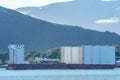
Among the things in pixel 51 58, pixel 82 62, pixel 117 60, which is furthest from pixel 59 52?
pixel 82 62

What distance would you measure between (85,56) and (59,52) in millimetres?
28181

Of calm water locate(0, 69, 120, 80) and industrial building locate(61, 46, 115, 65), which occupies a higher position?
industrial building locate(61, 46, 115, 65)

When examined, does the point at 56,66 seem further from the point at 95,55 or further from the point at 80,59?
the point at 95,55

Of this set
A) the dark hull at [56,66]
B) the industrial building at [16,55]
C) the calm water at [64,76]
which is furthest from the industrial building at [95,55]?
the calm water at [64,76]

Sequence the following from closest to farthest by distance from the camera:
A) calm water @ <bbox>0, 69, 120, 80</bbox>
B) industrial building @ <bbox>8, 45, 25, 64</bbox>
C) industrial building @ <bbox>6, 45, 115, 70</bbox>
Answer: calm water @ <bbox>0, 69, 120, 80</bbox>
industrial building @ <bbox>6, 45, 115, 70</bbox>
industrial building @ <bbox>8, 45, 25, 64</bbox>

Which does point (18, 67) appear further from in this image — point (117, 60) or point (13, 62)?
point (117, 60)

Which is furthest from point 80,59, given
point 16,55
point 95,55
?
point 16,55

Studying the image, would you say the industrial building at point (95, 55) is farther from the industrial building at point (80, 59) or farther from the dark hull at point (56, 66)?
the dark hull at point (56, 66)

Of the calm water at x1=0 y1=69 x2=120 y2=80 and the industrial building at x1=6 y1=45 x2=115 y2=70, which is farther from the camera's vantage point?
the industrial building at x1=6 y1=45 x2=115 y2=70

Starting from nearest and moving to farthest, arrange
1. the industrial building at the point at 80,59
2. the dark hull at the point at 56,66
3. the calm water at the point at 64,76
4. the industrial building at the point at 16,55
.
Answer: the calm water at the point at 64,76 → the dark hull at the point at 56,66 → the industrial building at the point at 80,59 → the industrial building at the point at 16,55

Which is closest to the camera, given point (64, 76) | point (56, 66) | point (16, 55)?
point (64, 76)

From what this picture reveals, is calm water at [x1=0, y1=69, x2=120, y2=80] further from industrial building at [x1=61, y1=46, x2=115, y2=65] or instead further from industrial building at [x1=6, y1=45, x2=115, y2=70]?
industrial building at [x1=61, y1=46, x2=115, y2=65]

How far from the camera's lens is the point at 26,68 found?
148000 millimetres

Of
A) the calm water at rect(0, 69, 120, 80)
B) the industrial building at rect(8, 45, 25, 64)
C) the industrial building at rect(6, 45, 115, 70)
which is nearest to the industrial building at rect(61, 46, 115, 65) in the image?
the industrial building at rect(6, 45, 115, 70)
